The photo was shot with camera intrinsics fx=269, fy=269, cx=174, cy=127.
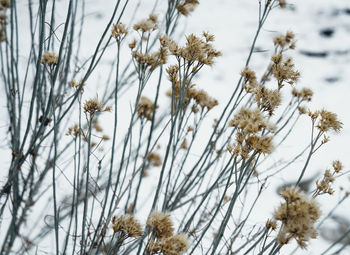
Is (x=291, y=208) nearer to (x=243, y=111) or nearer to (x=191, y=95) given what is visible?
(x=243, y=111)

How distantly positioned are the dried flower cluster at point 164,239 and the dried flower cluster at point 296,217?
8.5 inches

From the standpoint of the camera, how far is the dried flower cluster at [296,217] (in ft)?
1.83

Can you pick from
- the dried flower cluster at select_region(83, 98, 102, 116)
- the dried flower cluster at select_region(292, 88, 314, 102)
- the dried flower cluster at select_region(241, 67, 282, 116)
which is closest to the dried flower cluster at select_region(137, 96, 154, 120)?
the dried flower cluster at select_region(83, 98, 102, 116)

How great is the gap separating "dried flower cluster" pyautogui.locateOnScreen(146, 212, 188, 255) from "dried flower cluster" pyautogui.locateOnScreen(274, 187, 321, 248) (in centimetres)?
22

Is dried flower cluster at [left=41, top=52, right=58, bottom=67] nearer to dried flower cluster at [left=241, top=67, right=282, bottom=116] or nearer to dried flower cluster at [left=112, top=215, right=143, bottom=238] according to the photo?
dried flower cluster at [left=112, top=215, right=143, bottom=238]

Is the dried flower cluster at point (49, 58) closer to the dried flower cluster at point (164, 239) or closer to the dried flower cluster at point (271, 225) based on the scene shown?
the dried flower cluster at point (164, 239)

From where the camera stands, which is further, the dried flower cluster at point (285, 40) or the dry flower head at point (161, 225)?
the dried flower cluster at point (285, 40)

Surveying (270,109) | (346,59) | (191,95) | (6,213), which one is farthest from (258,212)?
(346,59)

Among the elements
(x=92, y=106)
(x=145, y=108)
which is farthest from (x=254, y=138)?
(x=145, y=108)

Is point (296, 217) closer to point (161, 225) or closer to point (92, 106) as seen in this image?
point (161, 225)

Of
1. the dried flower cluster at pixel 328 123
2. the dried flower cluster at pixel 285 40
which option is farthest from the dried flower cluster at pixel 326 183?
the dried flower cluster at pixel 285 40

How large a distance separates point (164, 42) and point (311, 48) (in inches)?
166

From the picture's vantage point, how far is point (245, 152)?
698 millimetres

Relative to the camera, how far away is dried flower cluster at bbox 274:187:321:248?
0.56 meters
